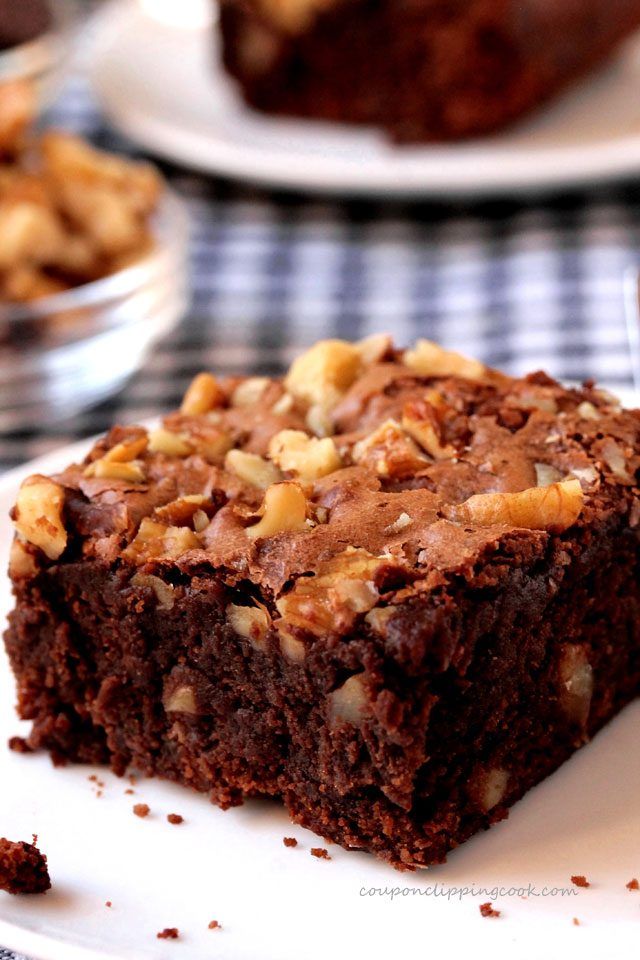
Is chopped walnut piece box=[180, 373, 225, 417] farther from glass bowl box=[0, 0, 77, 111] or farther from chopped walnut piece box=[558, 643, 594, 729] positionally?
glass bowl box=[0, 0, 77, 111]

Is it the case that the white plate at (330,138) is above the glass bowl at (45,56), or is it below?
below

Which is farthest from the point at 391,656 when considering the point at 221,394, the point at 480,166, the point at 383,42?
the point at 383,42

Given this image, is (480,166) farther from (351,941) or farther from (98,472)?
(351,941)

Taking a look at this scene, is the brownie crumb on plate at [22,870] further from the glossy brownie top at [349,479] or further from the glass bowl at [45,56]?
the glass bowl at [45,56]

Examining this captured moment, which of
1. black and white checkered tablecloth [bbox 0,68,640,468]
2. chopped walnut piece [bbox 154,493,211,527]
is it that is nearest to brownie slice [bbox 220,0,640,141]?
black and white checkered tablecloth [bbox 0,68,640,468]

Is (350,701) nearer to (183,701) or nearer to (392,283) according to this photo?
(183,701)

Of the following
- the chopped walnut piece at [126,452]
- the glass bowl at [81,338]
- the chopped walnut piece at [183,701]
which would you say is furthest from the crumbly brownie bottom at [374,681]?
the glass bowl at [81,338]
